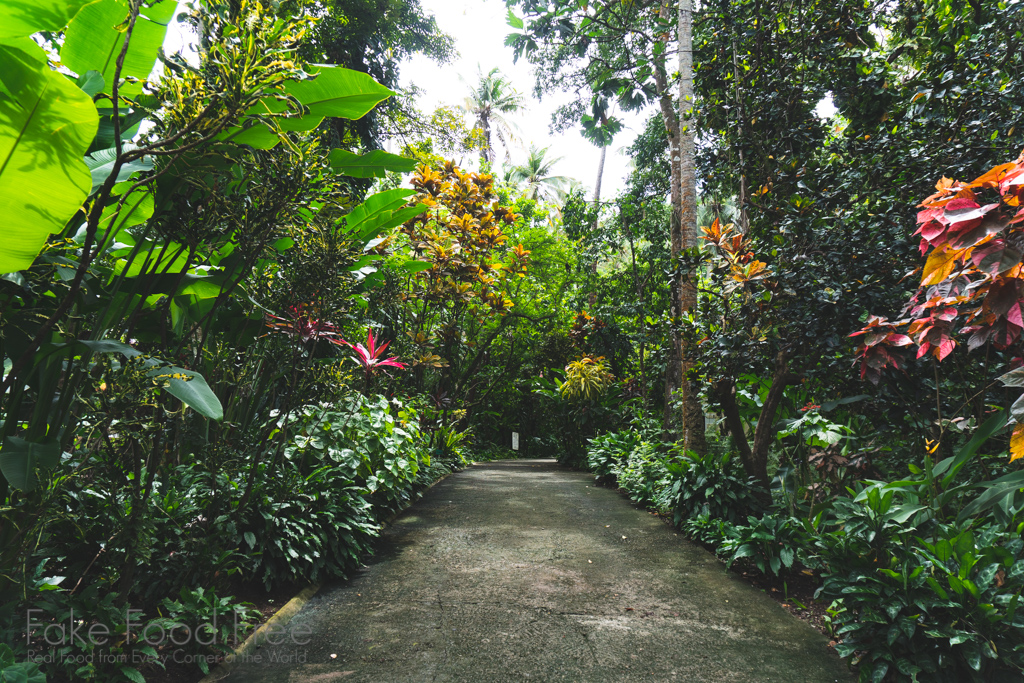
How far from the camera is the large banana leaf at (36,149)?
164 cm

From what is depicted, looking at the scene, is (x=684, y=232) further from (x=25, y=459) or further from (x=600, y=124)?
(x=600, y=124)

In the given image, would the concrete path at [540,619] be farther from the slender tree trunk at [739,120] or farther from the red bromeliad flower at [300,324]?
the slender tree trunk at [739,120]

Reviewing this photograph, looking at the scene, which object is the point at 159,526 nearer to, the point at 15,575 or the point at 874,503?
the point at 15,575

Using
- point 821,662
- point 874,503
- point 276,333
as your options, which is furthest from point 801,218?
point 276,333

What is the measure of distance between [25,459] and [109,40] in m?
1.88

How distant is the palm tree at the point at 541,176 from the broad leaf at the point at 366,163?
24.6 metres

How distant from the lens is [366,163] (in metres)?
3.29

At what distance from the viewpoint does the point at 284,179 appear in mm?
2279

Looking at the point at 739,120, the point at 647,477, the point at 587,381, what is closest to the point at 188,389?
the point at 739,120

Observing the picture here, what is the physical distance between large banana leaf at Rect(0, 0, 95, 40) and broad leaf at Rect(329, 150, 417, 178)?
1387 millimetres

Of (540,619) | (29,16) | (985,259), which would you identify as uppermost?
(29,16)

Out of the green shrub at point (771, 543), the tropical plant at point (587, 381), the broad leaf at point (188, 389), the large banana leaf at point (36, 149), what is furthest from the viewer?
the tropical plant at point (587, 381)

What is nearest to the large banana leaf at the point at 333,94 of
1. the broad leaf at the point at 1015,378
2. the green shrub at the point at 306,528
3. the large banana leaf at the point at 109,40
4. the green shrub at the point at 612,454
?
the large banana leaf at the point at 109,40

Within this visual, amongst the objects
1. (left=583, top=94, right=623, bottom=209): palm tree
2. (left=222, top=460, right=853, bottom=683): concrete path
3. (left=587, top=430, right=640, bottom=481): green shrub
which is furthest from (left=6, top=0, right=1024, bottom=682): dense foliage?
(left=583, top=94, right=623, bottom=209): palm tree
